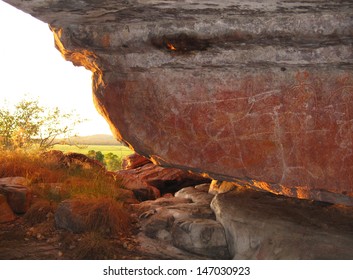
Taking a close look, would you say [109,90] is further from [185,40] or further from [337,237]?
[337,237]

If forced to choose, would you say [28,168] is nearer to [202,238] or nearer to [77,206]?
[77,206]

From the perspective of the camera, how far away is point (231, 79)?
12.7 ft

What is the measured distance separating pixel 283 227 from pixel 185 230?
4.14ft

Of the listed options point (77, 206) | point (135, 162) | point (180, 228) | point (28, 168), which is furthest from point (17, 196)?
point (135, 162)

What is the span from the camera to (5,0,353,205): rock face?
3.39 metres

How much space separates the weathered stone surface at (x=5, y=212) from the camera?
16.4ft

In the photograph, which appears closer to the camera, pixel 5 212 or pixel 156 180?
pixel 5 212

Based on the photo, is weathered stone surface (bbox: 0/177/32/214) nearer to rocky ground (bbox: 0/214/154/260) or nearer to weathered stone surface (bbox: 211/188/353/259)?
rocky ground (bbox: 0/214/154/260)

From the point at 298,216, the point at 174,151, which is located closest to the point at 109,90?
the point at 174,151

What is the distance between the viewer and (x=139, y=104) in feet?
13.9

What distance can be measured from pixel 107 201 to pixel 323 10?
149 inches

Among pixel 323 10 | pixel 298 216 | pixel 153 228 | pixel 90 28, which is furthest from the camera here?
pixel 153 228

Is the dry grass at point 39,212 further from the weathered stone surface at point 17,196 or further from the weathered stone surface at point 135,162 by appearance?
the weathered stone surface at point 135,162

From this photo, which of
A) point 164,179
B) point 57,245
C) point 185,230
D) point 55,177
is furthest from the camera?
point 164,179
